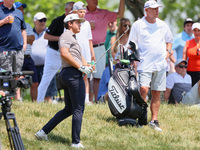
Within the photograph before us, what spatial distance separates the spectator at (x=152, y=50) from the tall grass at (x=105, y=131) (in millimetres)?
459

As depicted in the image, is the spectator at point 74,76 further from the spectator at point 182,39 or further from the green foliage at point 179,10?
the green foliage at point 179,10

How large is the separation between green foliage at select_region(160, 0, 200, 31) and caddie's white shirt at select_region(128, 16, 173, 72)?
22.4 m

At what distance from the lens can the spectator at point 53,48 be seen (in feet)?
30.1

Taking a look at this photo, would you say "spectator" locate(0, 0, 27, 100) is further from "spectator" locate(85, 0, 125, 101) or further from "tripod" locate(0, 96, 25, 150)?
"tripod" locate(0, 96, 25, 150)

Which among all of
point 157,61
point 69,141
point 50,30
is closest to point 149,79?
point 157,61

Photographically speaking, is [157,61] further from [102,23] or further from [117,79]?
[102,23]

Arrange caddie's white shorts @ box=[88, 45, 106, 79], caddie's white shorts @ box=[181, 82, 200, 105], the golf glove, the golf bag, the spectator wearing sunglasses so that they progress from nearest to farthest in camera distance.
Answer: the golf glove
the golf bag
caddie's white shorts @ box=[88, 45, 106, 79]
caddie's white shorts @ box=[181, 82, 200, 105]
the spectator wearing sunglasses

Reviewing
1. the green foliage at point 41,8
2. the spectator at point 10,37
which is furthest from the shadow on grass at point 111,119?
the green foliage at point 41,8

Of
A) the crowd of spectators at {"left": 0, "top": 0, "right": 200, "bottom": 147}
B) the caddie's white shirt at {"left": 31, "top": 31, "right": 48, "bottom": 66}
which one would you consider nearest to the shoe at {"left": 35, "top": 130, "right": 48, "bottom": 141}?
the crowd of spectators at {"left": 0, "top": 0, "right": 200, "bottom": 147}

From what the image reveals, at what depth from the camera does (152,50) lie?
7633mm

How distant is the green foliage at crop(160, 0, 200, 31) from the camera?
97.5 feet

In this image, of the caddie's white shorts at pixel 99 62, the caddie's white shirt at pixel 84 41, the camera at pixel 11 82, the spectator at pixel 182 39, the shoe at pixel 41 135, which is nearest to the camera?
the camera at pixel 11 82

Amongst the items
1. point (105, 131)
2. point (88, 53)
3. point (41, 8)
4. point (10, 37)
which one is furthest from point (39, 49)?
point (41, 8)

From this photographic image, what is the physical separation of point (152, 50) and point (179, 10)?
23.9 metres
